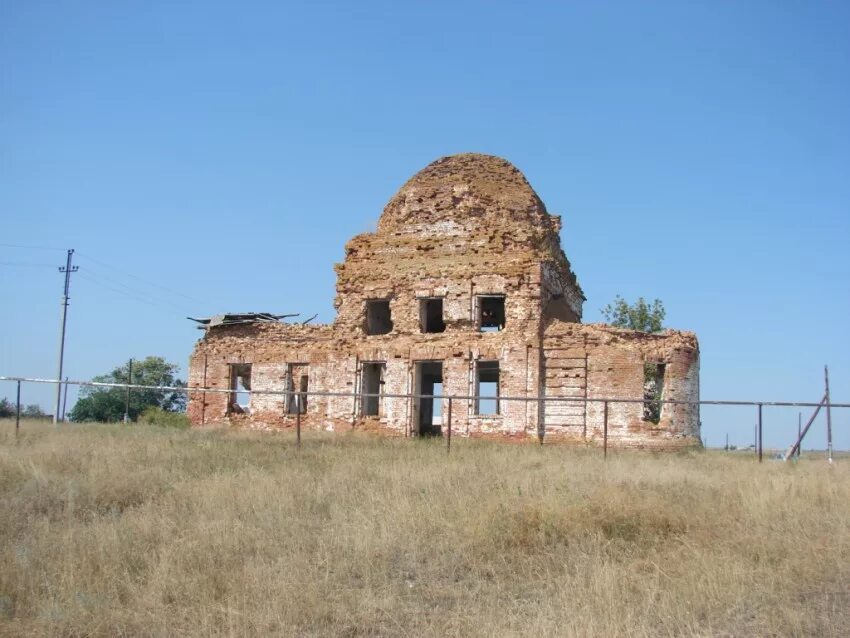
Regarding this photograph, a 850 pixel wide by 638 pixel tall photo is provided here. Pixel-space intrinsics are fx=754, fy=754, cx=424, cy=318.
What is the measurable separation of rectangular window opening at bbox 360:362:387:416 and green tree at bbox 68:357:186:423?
50.0 feet

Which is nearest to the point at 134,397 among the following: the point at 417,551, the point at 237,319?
the point at 237,319

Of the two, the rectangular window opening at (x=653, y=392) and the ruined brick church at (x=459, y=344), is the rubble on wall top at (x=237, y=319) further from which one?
the rectangular window opening at (x=653, y=392)

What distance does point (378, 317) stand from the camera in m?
26.8

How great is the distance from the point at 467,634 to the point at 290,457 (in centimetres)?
966

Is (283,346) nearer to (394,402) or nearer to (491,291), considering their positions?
(394,402)

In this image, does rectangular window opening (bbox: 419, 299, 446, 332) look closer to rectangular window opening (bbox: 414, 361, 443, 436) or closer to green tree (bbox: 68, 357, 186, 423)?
rectangular window opening (bbox: 414, 361, 443, 436)

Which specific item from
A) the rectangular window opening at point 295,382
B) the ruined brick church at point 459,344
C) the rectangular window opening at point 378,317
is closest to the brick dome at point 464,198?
the ruined brick church at point 459,344

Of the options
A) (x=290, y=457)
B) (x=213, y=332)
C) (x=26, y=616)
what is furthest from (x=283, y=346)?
(x=26, y=616)

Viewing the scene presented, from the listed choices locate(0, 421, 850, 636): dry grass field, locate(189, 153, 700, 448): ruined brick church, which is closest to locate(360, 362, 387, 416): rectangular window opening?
locate(189, 153, 700, 448): ruined brick church

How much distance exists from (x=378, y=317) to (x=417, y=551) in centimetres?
1868

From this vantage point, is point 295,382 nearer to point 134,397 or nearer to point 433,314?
point 433,314

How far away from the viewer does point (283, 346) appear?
26344 millimetres

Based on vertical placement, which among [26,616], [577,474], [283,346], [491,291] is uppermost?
[491,291]

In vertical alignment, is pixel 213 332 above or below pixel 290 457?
above
